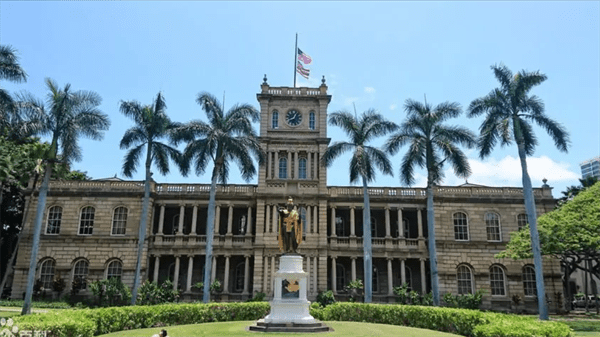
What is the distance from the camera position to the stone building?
3347 cm

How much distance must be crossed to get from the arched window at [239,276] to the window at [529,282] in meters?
21.4

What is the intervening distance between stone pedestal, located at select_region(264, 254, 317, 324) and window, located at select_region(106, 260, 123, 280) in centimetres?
2108

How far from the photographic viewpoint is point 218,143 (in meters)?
27.6

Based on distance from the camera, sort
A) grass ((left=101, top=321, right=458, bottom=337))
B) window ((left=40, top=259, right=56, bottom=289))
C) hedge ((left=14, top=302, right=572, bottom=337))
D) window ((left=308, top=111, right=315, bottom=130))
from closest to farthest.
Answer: hedge ((left=14, top=302, right=572, bottom=337)) < grass ((left=101, top=321, right=458, bottom=337)) < window ((left=40, top=259, right=56, bottom=289)) < window ((left=308, top=111, right=315, bottom=130))

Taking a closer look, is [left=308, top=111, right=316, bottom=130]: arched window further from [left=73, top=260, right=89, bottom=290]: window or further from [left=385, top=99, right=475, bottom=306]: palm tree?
[left=73, top=260, right=89, bottom=290]: window

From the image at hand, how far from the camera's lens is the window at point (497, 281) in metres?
A: 33.8

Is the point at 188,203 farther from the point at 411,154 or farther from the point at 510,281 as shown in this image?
the point at 510,281

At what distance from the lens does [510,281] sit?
33.5m

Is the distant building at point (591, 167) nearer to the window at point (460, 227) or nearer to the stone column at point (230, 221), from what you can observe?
the window at point (460, 227)

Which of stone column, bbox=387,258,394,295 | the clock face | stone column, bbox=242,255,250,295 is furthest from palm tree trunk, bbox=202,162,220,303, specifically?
stone column, bbox=387,258,394,295

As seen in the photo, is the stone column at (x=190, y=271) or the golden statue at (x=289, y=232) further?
the stone column at (x=190, y=271)

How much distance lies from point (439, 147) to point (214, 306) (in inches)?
625

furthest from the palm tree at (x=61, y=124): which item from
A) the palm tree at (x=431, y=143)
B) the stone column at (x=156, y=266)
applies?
the palm tree at (x=431, y=143)

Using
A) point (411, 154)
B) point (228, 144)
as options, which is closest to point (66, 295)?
point (228, 144)
